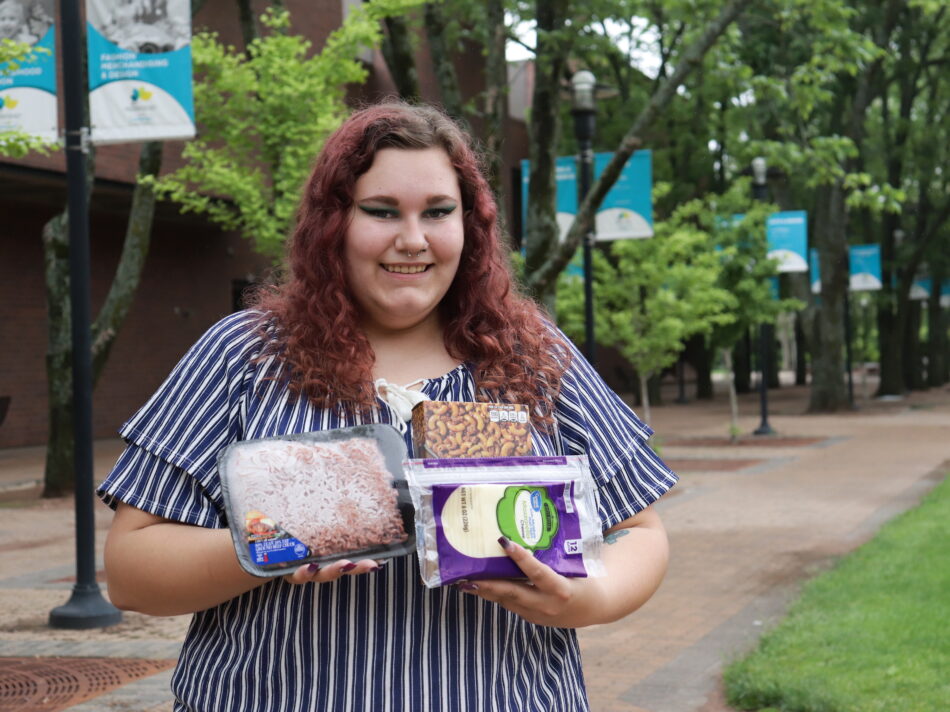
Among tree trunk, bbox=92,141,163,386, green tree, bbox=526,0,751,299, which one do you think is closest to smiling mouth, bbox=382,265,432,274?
green tree, bbox=526,0,751,299

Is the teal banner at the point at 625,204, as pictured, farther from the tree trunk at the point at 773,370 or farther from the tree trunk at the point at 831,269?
the tree trunk at the point at 773,370

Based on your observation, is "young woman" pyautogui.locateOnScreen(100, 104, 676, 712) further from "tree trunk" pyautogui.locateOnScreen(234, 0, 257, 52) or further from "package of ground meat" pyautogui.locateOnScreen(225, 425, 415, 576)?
"tree trunk" pyautogui.locateOnScreen(234, 0, 257, 52)

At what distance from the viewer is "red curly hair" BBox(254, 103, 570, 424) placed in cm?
191

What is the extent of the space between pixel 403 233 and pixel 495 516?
1.69 ft

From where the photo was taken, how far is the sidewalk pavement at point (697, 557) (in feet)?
20.1

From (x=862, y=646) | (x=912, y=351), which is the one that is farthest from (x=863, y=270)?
(x=862, y=646)

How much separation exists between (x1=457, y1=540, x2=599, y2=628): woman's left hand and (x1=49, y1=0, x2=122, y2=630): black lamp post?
623 centimetres

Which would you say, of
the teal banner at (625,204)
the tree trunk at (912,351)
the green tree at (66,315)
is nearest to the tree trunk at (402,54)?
the teal banner at (625,204)

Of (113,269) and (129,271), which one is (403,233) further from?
(113,269)

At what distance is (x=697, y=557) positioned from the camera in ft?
32.4

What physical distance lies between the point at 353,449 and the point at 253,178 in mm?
12546

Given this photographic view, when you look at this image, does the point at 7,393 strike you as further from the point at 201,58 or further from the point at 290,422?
the point at 290,422

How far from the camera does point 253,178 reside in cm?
1388

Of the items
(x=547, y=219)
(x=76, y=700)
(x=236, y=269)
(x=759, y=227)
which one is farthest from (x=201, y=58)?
(x=236, y=269)
